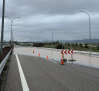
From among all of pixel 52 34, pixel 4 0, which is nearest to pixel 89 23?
pixel 4 0

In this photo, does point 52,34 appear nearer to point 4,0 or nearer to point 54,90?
point 4,0

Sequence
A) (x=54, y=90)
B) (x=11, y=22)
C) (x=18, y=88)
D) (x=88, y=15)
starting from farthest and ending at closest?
(x=11, y=22) → (x=88, y=15) → (x=18, y=88) → (x=54, y=90)

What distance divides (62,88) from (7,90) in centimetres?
204

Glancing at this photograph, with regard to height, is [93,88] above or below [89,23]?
below

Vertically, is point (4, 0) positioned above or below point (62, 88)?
above

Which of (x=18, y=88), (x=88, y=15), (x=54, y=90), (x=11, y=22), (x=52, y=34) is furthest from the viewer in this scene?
(x=52, y=34)

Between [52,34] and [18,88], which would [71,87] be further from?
[52,34]

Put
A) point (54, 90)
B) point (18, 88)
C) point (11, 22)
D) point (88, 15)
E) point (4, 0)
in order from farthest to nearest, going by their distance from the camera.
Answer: point (11, 22), point (88, 15), point (4, 0), point (18, 88), point (54, 90)

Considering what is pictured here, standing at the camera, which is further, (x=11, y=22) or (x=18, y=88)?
(x=11, y=22)

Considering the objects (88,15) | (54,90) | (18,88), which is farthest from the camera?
(88,15)

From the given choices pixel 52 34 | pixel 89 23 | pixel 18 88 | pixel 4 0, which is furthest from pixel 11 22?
pixel 18 88

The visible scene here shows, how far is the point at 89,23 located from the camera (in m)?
30.1

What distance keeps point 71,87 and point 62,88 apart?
1.34 feet

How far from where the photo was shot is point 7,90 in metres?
6.59
